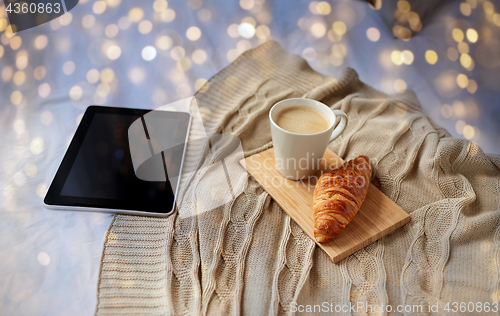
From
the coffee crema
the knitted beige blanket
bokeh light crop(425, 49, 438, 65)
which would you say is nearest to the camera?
the knitted beige blanket

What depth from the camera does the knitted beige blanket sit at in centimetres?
58

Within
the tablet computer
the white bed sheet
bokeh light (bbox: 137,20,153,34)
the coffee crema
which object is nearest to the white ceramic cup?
the coffee crema

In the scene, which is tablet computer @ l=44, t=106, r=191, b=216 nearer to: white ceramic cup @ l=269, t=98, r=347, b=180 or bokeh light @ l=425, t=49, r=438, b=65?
white ceramic cup @ l=269, t=98, r=347, b=180

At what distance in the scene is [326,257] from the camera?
625 millimetres

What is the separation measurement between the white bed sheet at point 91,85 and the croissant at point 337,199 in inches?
15.9

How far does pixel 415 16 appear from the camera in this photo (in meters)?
1.16

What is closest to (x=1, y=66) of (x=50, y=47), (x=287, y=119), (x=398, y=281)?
(x=50, y=47)

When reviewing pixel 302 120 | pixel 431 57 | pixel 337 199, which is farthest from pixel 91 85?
pixel 431 57

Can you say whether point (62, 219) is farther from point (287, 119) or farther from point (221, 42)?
point (221, 42)

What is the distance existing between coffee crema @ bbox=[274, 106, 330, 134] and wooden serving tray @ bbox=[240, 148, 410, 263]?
11 cm

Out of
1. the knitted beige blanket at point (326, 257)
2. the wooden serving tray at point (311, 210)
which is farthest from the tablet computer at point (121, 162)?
the wooden serving tray at point (311, 210)

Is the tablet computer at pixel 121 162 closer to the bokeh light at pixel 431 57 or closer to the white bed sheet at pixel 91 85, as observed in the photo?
the white bed sheet at pixel 91 85

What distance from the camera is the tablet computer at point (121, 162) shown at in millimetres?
710

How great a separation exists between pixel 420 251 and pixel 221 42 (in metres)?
0.91
